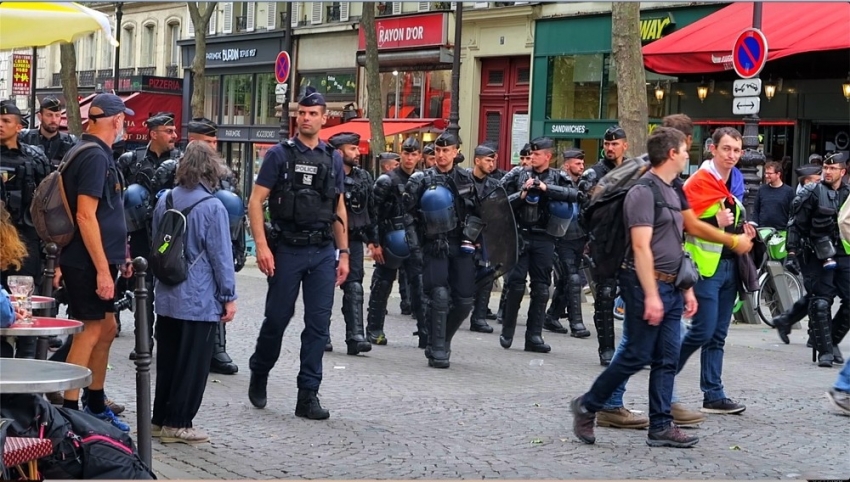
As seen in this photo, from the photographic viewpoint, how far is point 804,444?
7.50 m

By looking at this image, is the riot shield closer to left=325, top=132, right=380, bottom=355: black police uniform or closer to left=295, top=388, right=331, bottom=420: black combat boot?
A: left=325, top=132, right=380, bottom=355: black police uniform

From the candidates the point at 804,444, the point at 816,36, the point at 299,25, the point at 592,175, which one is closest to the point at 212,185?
the point at 804,444

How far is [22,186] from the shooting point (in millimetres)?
9680

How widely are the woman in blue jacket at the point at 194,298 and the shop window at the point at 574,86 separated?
19730mm

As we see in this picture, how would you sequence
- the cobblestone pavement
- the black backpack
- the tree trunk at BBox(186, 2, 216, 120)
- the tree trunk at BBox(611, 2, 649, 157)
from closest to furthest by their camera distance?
the cobblestone pavement
the black backpack
the tree trunk at BBox(611, 2, 649, 157)
the tree trunk at BBox(186, 2, 216, 120)

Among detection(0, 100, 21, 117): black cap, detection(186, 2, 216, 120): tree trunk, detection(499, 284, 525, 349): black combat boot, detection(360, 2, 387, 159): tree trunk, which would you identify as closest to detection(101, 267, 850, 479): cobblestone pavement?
detection(499, 284, 525, 349): black combat boot

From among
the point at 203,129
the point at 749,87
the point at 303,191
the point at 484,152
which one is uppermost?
the point at 749,87

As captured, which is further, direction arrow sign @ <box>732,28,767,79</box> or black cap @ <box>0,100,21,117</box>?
direction arrow sign @ <box>732,28,767,79</box>

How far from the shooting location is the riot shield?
10797 millimetres

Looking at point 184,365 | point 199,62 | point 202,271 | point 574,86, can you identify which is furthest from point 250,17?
point 184,365

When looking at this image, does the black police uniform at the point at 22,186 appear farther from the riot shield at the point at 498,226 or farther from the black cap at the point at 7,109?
the riot shield at the point at 498,226

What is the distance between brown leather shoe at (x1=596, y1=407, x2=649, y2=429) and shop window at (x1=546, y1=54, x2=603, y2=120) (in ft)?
61.4

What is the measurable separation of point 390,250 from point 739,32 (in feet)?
33.0

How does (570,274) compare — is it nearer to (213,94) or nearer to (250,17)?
(250,17)
